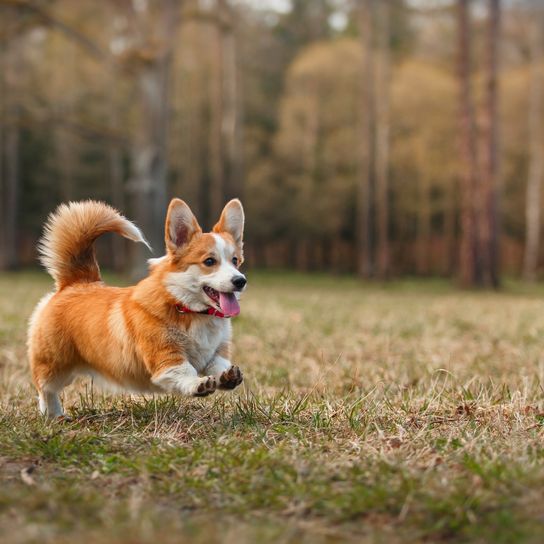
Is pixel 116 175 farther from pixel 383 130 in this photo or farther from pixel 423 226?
pixel 423 226

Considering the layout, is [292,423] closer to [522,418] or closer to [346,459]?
[346,459]

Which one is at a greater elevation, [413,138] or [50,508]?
[413,138]

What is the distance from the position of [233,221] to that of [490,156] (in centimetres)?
1501

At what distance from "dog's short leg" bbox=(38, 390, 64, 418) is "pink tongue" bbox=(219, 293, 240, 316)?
109cm

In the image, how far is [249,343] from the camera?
693 cm

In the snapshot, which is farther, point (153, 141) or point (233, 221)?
point (153, 141)

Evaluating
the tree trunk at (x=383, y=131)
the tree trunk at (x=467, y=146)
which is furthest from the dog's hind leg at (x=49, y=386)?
the tree trunk at (x=383, y=131)

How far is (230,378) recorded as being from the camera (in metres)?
3.30

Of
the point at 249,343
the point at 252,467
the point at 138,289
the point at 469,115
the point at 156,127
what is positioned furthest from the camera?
the point at 469,115

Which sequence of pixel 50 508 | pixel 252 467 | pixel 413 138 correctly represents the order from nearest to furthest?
pixel 50 508 < pixel 252 467 < pixel 413 138

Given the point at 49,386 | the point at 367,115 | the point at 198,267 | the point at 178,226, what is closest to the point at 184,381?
the point at 198,267

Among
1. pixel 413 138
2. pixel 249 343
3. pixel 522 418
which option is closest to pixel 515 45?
pixel 413 138

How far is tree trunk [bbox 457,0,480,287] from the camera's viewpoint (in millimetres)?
17531

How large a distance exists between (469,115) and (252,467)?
636 inches
